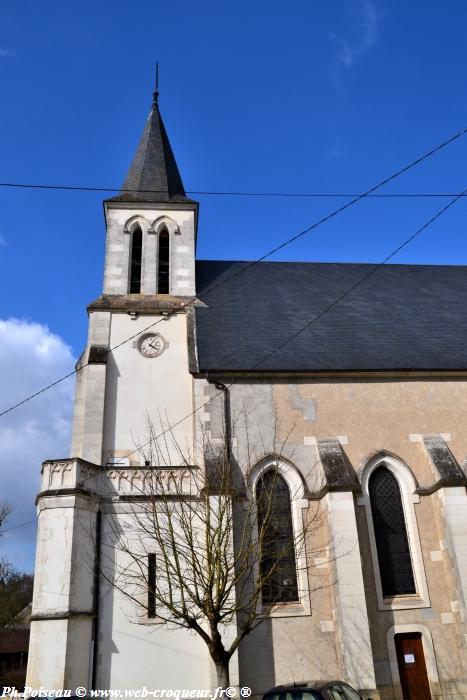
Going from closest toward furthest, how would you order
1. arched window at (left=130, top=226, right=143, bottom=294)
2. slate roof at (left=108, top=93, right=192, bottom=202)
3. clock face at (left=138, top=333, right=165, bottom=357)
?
clock face at (left=138, top=333, right=165, bottom=357) → arched window at (left=130, top=226, right=143, bottom=294) → slate roof at (left=108, top=93, right=192, bottom=202)

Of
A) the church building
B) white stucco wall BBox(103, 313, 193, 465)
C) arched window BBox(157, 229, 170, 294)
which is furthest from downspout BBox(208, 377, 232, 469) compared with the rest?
arched window BBox(157, 229, 170, 294)

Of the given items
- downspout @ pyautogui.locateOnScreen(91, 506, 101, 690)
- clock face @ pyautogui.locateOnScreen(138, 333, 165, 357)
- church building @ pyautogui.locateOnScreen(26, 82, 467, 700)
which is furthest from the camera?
clock face @ pyautogui.locateOnScreen(138, 333, 165, 357)

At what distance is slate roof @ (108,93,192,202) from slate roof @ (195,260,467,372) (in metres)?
2.94

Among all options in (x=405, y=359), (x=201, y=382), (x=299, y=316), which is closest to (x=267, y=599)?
(x=201, y=382)

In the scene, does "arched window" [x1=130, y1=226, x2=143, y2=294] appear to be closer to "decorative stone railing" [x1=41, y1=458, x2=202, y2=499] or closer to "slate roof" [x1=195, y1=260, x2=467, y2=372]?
"slate roof" [x1=195, y1=260, x2=467, y2=372]

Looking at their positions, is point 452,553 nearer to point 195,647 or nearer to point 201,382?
point 195,647

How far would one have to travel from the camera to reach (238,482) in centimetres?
1424

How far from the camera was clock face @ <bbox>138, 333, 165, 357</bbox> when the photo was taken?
17.1 metres

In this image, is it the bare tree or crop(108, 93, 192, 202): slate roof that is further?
crop(108, 93, 192, 202): slate roof

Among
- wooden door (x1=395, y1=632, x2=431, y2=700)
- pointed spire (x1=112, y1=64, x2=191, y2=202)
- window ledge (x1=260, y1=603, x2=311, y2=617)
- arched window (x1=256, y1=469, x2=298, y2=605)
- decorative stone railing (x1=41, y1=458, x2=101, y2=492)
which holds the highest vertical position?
pointed spire (x1=112, y1=64, x2=191, y2=202)

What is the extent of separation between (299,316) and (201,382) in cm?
457

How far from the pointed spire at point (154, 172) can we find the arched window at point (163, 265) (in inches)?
53.2

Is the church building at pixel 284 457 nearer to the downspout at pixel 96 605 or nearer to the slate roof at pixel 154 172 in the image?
the downspout at pixel 96 605

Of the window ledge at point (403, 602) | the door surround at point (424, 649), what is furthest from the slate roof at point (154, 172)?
the door surround at point (424, 649)
